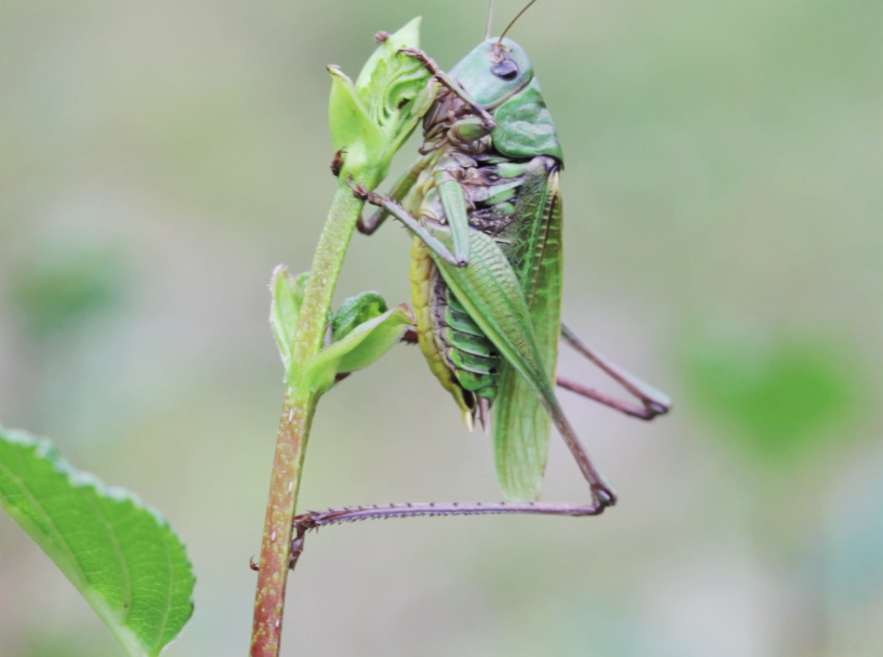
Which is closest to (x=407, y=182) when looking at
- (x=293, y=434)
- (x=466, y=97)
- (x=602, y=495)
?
(x=466, y=97)

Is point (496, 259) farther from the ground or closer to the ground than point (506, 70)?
closer to the ground

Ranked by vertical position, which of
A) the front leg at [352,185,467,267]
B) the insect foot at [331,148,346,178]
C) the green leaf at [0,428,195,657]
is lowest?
the green leaf at [0,428,195,657]

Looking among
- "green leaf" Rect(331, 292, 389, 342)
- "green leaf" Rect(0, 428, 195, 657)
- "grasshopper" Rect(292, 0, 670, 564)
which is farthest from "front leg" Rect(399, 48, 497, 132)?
"green leaf" Rect(0, 428, 195, 657)

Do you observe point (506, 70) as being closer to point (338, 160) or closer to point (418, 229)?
point (418, 229)

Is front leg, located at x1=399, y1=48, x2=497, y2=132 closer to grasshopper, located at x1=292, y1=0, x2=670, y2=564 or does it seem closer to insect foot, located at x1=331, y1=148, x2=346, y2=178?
grasshopper, located at x1=292, y1=0, x2=670, y2=564

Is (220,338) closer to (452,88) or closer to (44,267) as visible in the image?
(44,267)

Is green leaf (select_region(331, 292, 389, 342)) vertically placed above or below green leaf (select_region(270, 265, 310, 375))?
below
